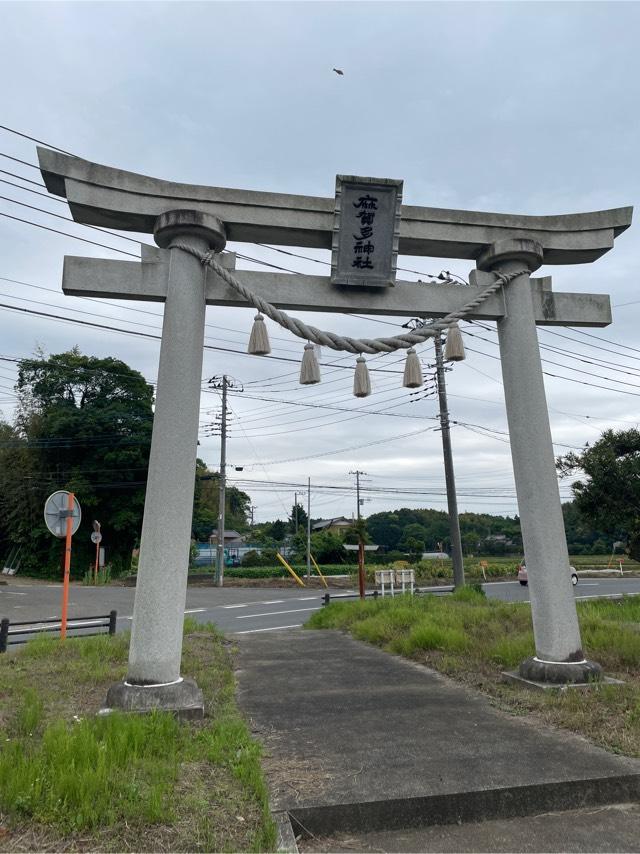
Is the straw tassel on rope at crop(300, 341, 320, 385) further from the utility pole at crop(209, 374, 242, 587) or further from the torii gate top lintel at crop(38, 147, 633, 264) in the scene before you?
the utility pole at crop(209, 374, 242, 587)

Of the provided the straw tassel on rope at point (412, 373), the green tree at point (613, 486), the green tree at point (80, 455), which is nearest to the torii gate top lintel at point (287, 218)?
the straw tassel on rope at point (412, 373)

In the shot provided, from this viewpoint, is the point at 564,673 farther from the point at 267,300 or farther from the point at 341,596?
the point at 341,596

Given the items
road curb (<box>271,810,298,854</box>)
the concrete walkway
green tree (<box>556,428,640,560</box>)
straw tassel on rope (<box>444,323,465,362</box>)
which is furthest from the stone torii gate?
green tree (<box>556,428,640,560</box>)

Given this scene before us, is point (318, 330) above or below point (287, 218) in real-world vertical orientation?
below

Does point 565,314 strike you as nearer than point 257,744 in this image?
No

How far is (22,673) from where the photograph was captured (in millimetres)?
6488

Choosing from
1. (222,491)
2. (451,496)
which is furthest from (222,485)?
(451,496)

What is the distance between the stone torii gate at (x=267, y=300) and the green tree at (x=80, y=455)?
2944 centimetres

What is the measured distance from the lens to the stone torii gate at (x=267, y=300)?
5133mm

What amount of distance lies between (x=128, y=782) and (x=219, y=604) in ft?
61.9

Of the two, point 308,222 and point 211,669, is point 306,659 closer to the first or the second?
point 211,669

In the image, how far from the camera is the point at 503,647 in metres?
6.80

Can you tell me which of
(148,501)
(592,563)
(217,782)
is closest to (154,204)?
(148,501)

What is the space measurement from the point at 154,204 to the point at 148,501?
2.97 meters
